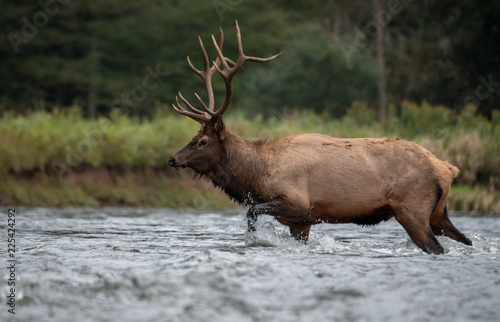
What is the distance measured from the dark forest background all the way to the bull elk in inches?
785

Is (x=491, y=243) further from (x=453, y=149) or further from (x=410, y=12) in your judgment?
(x=410, y=12)

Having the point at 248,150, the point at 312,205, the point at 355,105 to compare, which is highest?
the point at 355,105

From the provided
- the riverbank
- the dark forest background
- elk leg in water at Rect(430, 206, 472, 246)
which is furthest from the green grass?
the dark forest background

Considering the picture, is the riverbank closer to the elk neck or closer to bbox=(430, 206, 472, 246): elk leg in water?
the elk neck

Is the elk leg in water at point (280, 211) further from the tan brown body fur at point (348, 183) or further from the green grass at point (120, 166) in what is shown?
the green grass at point (120, 166)

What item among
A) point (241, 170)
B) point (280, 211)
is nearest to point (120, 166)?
point (241, 170)

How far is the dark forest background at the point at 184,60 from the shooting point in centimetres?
3014

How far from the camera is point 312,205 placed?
8617 mm

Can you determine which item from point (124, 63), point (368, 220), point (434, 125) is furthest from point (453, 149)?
point (124, 63)

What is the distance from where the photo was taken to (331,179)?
860 cm

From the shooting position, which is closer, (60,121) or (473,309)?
(473,309)

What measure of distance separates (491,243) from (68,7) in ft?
103

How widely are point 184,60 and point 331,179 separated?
31.1 metres

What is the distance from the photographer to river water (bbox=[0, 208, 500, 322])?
18.8 feet
